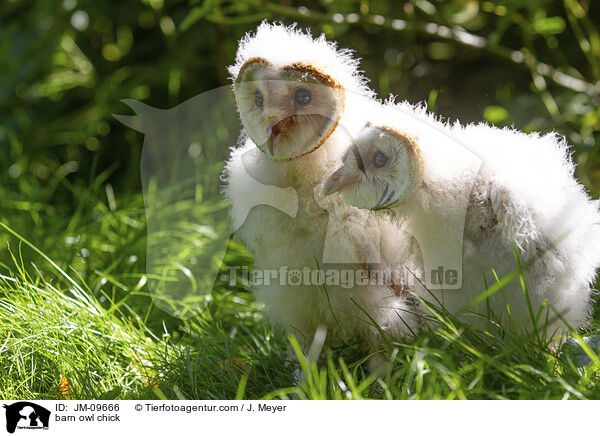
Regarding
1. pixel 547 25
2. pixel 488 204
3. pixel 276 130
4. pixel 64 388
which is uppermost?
pixel 547 25

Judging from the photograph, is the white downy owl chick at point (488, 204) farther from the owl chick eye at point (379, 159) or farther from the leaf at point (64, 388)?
the leaf at point (64, 388)

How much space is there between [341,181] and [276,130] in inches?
6.7

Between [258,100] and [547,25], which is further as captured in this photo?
[547,25]

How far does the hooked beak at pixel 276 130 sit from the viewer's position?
123 centimetres

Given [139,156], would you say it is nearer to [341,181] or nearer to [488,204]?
[341,181]

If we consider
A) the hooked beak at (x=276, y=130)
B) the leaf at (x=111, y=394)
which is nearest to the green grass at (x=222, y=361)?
the leaf at (x=111, y=394)

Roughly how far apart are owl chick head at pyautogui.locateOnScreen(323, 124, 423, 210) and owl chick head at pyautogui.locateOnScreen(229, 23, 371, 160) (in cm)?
9

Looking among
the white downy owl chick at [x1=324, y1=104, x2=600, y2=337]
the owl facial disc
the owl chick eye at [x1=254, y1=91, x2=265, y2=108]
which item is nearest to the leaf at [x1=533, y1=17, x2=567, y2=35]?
the white downy owl chick at [x1=324, y1=104, x2=600, y2=337]

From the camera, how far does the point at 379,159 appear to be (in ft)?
3.91

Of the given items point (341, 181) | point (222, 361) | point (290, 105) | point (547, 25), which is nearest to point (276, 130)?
point (290, 105)

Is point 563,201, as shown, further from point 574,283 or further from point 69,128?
point 69,128

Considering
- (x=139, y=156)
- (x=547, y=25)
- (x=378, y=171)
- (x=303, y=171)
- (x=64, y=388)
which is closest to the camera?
(x=378, y=171)

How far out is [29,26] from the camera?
9.16ft

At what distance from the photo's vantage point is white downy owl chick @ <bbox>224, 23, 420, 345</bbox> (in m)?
1.22
